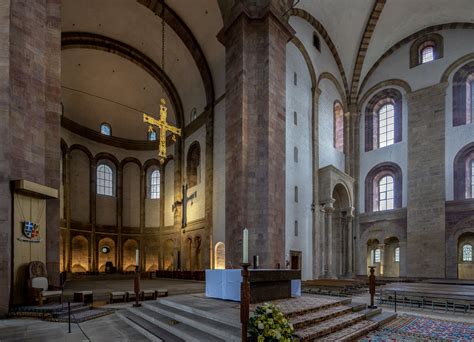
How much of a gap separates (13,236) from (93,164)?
18347mm

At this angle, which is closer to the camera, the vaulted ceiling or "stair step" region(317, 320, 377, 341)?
"stair step" region(317, 320, 377, 341)

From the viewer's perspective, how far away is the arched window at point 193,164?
23.1 metres

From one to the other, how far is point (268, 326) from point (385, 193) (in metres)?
20.2

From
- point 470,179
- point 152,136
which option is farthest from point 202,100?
point 470,179

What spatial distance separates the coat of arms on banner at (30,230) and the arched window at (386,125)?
21.0 metres

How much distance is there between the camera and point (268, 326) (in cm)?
480

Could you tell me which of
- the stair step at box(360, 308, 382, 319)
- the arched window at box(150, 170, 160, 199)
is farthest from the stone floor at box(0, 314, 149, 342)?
→ the arched window at box(150, 170, 160, 199)

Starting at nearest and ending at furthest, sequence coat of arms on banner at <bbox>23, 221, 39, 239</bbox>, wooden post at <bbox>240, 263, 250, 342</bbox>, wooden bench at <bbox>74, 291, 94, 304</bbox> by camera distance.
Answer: wooden post at <bbox>240, 263, 250, 342</bbox>
coat of arms on banner at <bbox>23, 221, 39, 239</bbox>
wooden bench at <bbox>74, 291, 94, 304</bbox>

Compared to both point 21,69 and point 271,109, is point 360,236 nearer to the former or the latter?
point 271,109

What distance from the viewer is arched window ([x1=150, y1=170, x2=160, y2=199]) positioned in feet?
93.5

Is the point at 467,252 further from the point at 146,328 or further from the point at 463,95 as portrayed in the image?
the point at 146,328

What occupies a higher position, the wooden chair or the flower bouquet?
the flower bouquet

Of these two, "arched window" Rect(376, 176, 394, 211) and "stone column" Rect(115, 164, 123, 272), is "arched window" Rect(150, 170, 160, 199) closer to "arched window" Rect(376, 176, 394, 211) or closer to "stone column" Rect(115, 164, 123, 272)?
"stone column" Rect(115, 164, 123, 272)

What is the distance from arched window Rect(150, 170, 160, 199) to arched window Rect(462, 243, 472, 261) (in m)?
21.9
